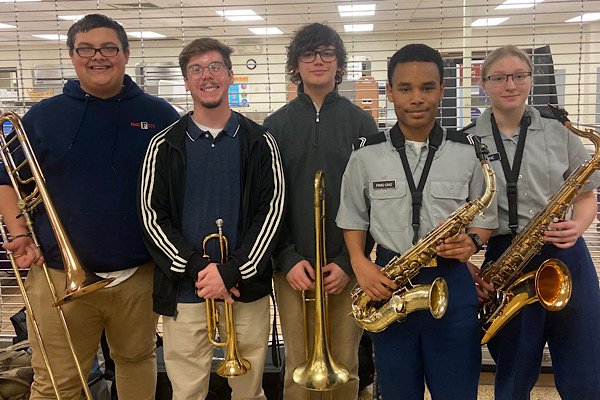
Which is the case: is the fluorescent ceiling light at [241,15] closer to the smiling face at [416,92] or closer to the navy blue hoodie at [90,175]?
the navy blue hoodie at [90,175]

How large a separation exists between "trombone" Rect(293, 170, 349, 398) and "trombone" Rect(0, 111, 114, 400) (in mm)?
892

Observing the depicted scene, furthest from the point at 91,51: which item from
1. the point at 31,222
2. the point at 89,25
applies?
the point at 31,222

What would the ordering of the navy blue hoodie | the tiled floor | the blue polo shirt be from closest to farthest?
the blue polo shirt → the navy blue hoodie → the tiled floor

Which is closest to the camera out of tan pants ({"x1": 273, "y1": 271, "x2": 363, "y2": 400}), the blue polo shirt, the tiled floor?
the blue polo shirt

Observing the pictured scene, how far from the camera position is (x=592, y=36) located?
11.7 metres

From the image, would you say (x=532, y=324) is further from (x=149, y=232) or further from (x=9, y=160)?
(x=9, y=160)

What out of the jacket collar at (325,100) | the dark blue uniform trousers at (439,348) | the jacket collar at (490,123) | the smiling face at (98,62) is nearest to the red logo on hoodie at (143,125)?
the smiling face at (98,62)

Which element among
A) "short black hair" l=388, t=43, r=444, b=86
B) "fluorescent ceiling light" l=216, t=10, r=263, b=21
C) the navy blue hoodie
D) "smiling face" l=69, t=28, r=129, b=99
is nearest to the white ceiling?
"fluorescent ceiling light" l=216, t=10, r=263, b=21

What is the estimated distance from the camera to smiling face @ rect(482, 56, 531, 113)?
6.98ft

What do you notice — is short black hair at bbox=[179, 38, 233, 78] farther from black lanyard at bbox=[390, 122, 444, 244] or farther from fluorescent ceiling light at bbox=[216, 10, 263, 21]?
fluorescent ceiling light at bbox=[216, 10, 263, 21]

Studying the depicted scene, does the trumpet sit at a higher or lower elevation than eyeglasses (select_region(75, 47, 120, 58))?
lower

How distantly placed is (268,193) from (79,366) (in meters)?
1.13

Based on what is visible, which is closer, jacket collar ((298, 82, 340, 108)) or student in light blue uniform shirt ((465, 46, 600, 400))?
student in light blue uniform shirt ((465, 46, 600, 400))

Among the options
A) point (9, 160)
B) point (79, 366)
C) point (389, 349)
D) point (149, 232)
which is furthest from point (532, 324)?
point (9, 160)
